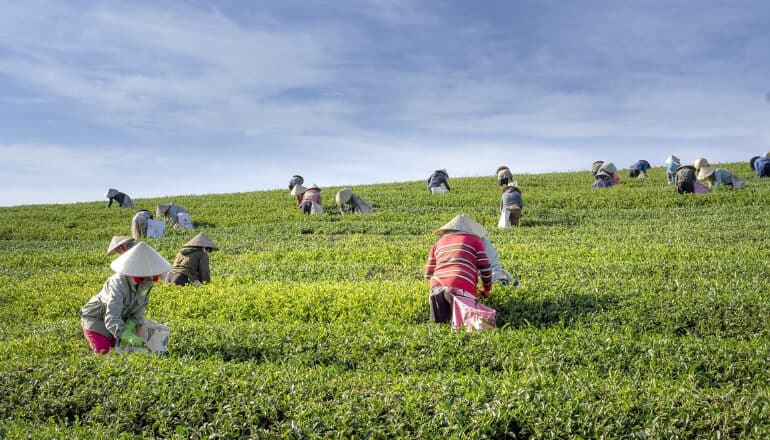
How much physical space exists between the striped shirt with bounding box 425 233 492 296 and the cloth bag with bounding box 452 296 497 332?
0.29m

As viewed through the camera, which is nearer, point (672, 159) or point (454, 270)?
point (454, 270)

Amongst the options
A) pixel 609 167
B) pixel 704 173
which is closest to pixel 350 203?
pixel 609 167

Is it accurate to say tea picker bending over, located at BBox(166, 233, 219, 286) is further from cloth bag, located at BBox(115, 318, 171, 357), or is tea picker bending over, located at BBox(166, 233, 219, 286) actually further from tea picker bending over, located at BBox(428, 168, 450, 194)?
tea picker bending over, located at BBox(428, 168, 450, 194)

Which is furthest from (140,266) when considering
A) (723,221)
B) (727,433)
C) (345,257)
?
(723,221)

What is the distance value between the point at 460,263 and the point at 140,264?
467 cm

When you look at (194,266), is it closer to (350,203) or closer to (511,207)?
(511,207)

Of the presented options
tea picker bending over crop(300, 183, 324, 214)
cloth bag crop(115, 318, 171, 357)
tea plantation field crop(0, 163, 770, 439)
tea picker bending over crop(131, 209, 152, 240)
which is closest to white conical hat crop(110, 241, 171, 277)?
cloth bag crop(115, 318, 171, 357)

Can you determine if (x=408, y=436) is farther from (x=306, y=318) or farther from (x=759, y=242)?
(x=759, y=242)

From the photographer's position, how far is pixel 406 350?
8383 millimetres

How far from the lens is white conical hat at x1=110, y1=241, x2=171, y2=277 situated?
8.12 m

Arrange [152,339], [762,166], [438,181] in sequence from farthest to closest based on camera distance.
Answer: [438,181]
[762,166]
[152,339]

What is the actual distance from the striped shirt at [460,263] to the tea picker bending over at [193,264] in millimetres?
6120

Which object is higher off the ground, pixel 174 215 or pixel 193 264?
pixel 174 215

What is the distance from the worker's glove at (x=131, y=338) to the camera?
816cm
